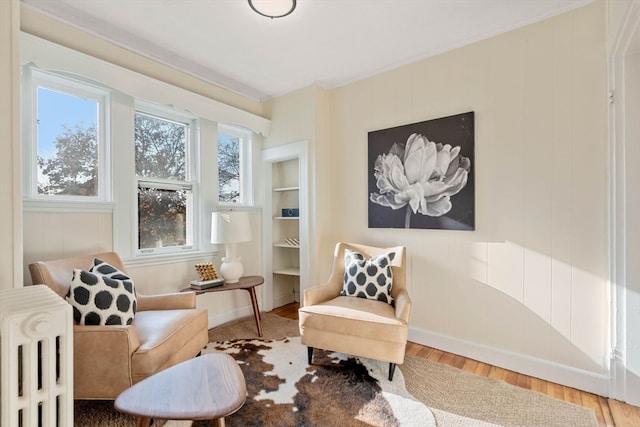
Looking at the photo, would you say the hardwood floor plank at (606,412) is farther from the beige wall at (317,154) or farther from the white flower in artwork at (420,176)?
the beige wall at (317,154)

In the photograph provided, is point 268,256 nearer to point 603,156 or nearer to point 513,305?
point 513,305

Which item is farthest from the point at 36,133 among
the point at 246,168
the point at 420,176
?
the point at 420,176

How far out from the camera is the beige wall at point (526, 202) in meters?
1.97

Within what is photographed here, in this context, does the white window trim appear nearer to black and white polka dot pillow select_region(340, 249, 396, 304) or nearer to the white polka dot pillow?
the white polka dot pillow

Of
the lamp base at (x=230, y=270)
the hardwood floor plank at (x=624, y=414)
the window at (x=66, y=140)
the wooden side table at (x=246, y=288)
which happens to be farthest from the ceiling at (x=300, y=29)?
the hardwood floor plank at (x=624, y=414)

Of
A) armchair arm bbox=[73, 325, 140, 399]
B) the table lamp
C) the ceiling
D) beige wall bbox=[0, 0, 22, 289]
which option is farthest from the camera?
the table lamp

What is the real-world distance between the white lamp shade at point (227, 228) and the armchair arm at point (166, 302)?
0.72 meters

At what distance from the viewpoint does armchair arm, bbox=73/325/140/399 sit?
1.54 meters

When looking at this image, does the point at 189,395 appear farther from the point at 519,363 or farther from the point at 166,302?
the point at 519,363

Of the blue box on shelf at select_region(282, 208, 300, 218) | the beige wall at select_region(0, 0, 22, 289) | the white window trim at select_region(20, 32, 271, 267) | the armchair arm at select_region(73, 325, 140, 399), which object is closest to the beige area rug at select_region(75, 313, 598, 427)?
the armchair arm at select_region(73, 325, 140, 399)

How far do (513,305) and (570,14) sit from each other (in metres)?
2.06

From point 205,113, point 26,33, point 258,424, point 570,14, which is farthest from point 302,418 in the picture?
point 570,14

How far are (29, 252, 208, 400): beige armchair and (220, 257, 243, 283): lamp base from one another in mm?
849

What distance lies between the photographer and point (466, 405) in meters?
1.81
